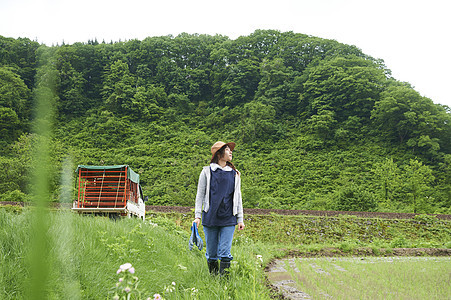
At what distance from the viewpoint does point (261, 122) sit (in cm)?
4025

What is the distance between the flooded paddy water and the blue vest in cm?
106

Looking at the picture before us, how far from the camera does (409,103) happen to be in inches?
1401

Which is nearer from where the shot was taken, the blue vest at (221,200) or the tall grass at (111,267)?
the tall grass at (111,267)

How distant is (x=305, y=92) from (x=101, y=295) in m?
45.5

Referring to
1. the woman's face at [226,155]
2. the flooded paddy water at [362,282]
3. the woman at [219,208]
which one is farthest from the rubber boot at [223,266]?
the woman's face at [226,155]

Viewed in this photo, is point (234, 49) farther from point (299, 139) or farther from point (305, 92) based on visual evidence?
point (299, 139)

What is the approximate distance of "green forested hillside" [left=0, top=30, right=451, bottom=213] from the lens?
967 inches

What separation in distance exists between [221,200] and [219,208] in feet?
0.29

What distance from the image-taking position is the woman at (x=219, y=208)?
3668 mm

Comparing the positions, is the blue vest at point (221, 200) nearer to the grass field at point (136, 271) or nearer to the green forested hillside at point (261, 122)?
the grass field at point (136, 271)

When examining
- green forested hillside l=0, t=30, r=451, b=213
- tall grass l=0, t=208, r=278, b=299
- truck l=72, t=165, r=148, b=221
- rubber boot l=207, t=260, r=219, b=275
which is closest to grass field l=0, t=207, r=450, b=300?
tall grass l=0, t=208, r=278, b=299

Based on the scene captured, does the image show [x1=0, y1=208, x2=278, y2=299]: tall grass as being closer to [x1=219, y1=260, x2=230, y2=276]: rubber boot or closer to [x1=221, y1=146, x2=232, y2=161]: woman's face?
[x1=219, y1=260, x2=230, y2=276]: rubber boot

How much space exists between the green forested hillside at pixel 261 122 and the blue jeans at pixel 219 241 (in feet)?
55.5

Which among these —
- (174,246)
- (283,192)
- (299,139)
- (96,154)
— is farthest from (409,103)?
(174,246)
